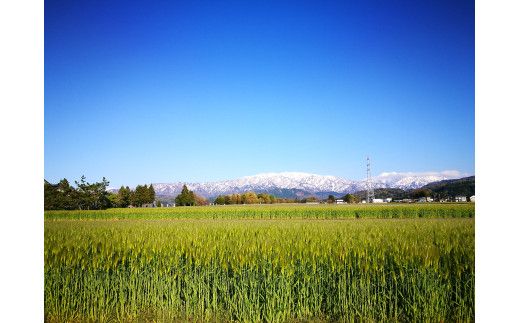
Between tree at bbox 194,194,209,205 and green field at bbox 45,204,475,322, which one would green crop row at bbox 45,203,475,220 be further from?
green field at bbox 45,204,475,322

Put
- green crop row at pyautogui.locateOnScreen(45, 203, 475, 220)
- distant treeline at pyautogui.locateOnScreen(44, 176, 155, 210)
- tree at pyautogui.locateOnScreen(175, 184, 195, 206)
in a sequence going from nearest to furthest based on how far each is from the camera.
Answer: distant treeline at pyautogui.locateOnScreen(44, 176, 155, 210)
green crop row at pyautogui.locateOnScreen(45, 203, 475, 220)
tree at pyautogui.locateOnScreen(175, 184, 195, 206)

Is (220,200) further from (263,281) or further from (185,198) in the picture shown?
(263,281)

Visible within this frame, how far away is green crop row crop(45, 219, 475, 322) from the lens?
318cm

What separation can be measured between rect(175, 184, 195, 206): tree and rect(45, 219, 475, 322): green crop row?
849 inches

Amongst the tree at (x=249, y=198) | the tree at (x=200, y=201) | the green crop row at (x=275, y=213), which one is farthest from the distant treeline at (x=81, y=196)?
the tree at (x=249, y=198)

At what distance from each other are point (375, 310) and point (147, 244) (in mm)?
2429

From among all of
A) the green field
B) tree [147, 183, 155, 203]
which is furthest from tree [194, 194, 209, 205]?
the green field

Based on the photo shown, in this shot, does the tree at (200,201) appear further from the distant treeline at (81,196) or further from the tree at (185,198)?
the distant treeline at (81,196)

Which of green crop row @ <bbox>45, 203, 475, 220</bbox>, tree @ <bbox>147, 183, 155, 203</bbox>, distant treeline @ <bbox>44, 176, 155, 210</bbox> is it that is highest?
distant treeline @ <bbox>44, 176, 155, 210</bbox>

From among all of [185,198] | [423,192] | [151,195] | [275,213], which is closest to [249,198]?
[185,198]

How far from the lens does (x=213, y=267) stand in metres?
3.50
